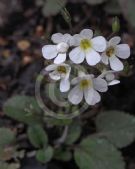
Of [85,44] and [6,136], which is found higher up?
[85,44]

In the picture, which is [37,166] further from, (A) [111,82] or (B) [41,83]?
(A) [111,82]

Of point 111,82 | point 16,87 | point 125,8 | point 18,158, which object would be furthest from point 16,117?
point 125,8

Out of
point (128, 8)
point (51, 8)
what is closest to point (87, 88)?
point (128, 8)

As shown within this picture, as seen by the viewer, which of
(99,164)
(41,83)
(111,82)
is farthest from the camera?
(41,83)

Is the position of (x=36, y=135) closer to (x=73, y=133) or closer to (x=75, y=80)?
(x=73, y=133)

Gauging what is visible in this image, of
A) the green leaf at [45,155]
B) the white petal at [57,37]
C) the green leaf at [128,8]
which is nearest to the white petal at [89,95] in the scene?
the white petal at [57,37]

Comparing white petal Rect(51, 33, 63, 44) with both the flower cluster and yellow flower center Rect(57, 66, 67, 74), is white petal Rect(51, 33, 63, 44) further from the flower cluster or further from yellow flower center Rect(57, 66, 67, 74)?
yellow flower center Rect(57, 66, 67, 74)

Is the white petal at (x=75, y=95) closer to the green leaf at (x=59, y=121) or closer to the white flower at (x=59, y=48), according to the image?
the white flower at (x=59, y=48)
